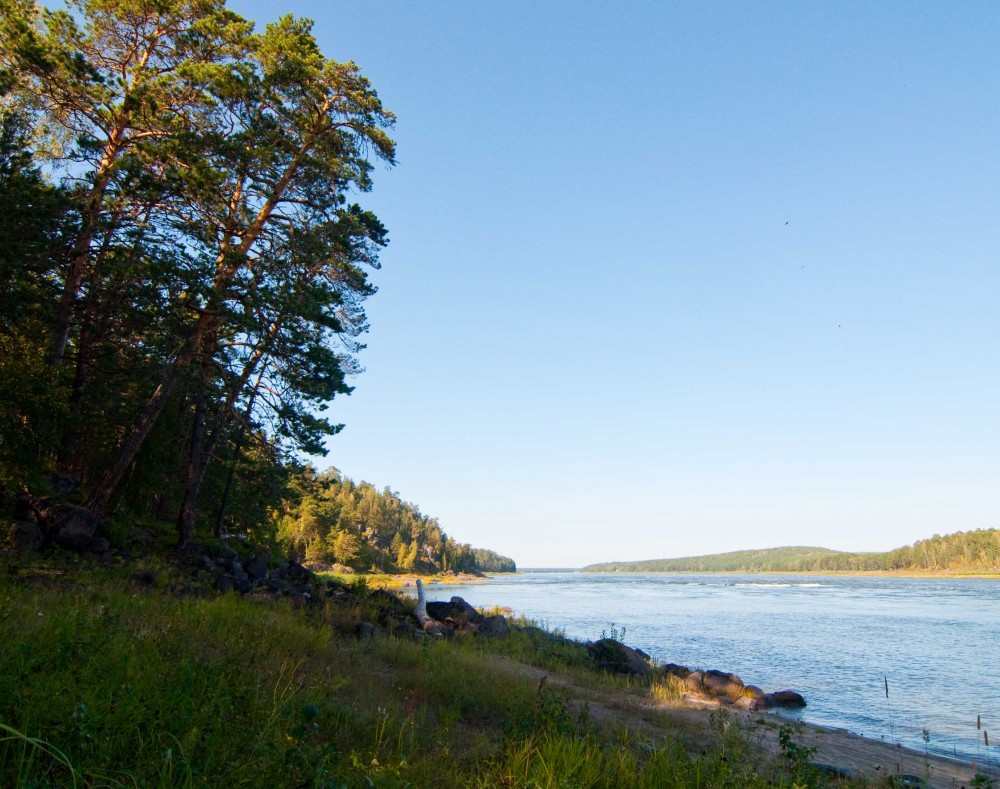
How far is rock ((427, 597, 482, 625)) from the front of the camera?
68.8ft

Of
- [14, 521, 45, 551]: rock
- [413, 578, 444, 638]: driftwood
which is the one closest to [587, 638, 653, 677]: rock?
[413, 578, 444, 638]: driftwood

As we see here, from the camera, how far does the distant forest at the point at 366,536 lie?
85.2m

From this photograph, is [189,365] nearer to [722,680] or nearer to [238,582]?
[238,582]

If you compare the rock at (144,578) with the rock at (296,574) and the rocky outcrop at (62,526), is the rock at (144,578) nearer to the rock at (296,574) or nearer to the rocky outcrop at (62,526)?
the rocky outcrop at (62,526)

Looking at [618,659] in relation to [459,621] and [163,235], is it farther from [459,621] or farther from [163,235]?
[163,235]

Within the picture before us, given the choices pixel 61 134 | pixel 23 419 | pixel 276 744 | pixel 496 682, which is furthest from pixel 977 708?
pixel 61 134

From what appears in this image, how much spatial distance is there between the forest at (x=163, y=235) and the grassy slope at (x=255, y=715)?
7.44 m

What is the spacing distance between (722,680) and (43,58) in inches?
961

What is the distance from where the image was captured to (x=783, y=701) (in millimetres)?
16125

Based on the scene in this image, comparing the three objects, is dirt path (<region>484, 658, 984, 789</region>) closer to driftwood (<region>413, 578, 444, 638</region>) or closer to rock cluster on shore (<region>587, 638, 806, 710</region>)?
rock cluster on shore (<region>587, 638, 806, 710</region>)

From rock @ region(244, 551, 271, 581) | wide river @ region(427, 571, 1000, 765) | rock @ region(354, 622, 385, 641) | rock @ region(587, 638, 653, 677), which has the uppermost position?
rock @ region(244, 551, 271, 581)

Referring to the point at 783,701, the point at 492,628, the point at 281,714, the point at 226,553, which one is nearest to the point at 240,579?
the point at 226,553

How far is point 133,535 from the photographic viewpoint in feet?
52.3

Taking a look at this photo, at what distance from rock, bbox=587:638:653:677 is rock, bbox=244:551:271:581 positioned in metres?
10.1
